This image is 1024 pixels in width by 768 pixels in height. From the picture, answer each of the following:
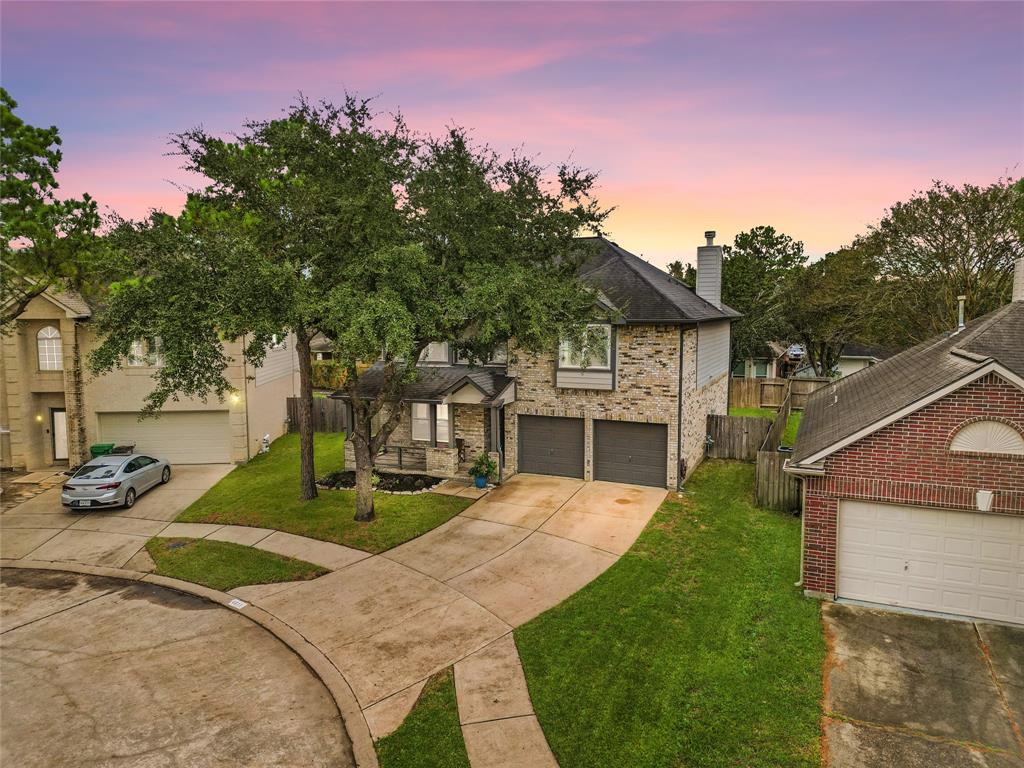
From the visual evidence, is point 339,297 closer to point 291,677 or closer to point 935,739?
point 291,677

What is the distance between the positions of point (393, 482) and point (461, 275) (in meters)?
8.77

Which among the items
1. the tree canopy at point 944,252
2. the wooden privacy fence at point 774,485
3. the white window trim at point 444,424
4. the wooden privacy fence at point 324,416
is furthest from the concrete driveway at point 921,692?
the tree canopy at point 944,252

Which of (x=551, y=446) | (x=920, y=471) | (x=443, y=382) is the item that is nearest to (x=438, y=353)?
(x=443, y=382)

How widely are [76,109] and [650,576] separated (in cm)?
2202

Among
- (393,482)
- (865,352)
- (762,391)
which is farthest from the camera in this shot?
(865,352)

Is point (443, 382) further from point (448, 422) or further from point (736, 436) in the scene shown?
point (736, 436)

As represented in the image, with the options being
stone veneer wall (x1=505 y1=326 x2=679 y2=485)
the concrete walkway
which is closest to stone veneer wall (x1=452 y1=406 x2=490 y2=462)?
stone veneer wall (x1=505 y1=326 x2=679 y2=485)

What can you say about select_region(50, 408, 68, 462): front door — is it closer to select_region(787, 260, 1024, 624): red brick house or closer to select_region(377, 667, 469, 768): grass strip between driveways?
select_region(377, 667, 469, 768): grass strip between driveways

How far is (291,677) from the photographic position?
8539 millimetres

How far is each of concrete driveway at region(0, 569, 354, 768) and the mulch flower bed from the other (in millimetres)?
7397

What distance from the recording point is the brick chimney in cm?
2347

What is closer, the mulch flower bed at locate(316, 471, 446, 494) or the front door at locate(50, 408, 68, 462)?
the mulch flower bed at locate(316, 471, 446, 494)

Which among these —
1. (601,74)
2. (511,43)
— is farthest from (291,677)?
(601,74)

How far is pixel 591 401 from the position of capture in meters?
18.3
